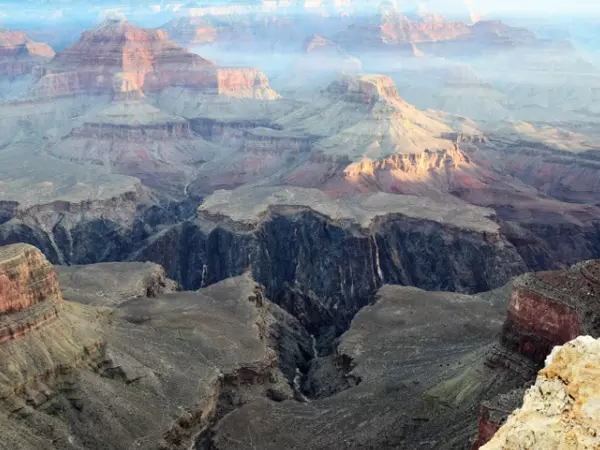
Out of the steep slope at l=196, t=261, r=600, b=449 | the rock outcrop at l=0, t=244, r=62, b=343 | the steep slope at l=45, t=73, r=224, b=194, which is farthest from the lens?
the steep slope at l=45, t=73, r=224, b=194

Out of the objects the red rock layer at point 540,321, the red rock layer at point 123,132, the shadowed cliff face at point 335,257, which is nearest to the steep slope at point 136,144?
the red rock layer at point 123,132

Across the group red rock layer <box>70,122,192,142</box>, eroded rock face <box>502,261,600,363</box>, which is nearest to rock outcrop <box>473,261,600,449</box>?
eroded rock face <box>502,261,600,363</box>

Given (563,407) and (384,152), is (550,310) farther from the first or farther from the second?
(384,152)

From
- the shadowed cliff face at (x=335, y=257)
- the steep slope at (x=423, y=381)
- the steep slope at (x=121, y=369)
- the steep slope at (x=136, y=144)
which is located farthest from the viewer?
the steep slope at (x=136, y=144)

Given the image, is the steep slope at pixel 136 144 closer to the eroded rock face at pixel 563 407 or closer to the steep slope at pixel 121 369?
the steep slope at pixel 121 369

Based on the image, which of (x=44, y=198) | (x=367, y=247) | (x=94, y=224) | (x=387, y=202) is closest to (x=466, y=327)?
(x=367, y=247)

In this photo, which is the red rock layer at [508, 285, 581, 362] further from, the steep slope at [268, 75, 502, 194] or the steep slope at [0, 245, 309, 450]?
the steep slope at [268, 75, 502, 194]
